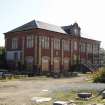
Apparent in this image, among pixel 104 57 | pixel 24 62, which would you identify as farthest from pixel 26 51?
pixel 104 57

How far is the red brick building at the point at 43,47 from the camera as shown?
46688 mm

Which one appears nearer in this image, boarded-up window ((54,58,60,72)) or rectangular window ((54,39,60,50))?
rectangular window ((54,39,60,50))

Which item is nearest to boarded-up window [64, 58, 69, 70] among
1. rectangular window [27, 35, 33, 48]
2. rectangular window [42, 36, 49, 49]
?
rectangular window [42, 36, 49, 49]

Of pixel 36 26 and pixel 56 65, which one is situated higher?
pixel 36 26

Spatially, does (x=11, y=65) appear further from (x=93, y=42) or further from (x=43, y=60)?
(x=93, y=42)

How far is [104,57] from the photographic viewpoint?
73562mm

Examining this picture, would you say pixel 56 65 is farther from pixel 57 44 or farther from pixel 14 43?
pixel 14 43

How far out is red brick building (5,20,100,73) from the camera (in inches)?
1838

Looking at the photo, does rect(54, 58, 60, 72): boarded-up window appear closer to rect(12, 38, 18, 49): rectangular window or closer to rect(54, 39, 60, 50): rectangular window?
rect(54, 39, 60, 50): rectangular window

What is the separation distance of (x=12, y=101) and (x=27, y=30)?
3392cm

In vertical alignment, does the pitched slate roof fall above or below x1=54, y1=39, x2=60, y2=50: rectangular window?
above

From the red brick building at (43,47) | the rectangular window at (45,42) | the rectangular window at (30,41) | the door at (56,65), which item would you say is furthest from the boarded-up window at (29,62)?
the door at (56,65)

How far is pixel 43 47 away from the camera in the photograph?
4772cm

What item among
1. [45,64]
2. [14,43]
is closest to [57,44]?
[45,64]
